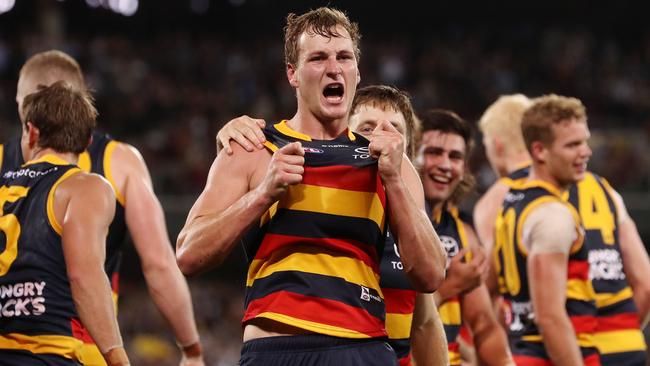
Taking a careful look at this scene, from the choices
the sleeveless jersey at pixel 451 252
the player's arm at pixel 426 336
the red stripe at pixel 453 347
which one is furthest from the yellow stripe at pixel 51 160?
the red stripe at pixel 453 347

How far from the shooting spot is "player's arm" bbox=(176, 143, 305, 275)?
10.6ft

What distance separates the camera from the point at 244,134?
11.7 ft

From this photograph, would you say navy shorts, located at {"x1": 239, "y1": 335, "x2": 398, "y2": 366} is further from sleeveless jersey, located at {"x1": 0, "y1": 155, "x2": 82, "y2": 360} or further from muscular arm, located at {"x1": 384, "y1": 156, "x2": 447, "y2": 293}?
sleeveless jersey, located at {"x1": 0, "y1": 155, "x2": 82, "y2": 360}

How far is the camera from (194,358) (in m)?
5.64

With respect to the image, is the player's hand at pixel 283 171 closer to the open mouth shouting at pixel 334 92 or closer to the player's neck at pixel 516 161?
the open mouth shouting at pixel 334 92

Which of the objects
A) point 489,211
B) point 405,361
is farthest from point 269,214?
point 489,211

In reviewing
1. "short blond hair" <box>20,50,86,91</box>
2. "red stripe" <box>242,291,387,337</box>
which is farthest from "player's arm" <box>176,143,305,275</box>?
"short blond hair" <box>20,50,86,91</box>

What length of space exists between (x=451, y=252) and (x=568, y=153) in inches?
37.1

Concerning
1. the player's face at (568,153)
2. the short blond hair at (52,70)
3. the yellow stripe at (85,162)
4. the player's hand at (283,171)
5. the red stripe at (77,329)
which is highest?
the short blond hair at (52,70)

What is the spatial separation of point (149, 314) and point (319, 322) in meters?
13.5

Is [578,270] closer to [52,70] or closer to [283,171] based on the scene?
[283,171]

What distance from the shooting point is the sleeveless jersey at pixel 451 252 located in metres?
5.25

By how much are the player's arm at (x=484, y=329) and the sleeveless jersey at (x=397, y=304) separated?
1.15 meters

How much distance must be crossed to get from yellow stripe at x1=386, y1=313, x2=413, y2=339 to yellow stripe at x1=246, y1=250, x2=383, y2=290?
0.70 m
